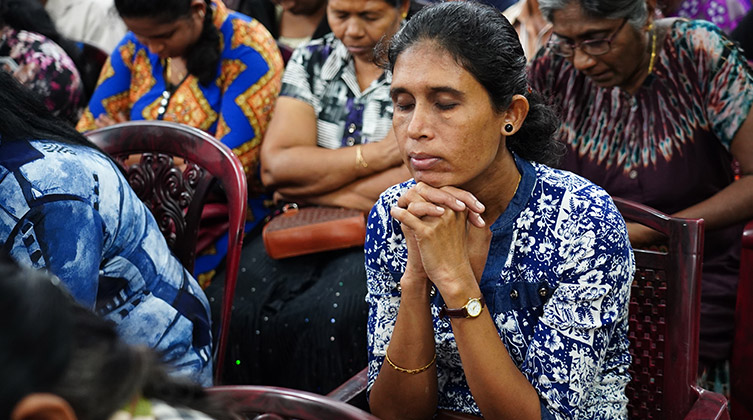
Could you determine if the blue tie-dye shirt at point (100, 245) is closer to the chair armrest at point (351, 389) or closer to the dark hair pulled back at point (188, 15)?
the chair armrest at point (351, 389)

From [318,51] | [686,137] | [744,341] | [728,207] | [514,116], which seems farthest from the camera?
[318,51]

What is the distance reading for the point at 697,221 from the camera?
163 centimetres

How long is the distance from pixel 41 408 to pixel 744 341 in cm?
185

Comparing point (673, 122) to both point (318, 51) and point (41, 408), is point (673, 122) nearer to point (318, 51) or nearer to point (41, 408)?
point (318, 51)

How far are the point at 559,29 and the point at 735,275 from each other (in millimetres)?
938

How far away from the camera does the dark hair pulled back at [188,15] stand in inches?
115

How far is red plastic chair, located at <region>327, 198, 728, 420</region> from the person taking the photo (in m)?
1.63

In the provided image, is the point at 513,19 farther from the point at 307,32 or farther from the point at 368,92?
the point at 368,92

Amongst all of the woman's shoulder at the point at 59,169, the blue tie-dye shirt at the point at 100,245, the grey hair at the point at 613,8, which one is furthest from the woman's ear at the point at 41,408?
the grey hair at the point at 613,8

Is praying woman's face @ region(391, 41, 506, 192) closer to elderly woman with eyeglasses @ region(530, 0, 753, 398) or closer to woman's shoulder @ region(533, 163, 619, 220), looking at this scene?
woman's shoulder @ region(533, 163, 619, 220)

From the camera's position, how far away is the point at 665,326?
168 cm

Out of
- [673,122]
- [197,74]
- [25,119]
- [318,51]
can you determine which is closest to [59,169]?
[25,119]

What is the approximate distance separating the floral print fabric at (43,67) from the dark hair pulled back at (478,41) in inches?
87.9

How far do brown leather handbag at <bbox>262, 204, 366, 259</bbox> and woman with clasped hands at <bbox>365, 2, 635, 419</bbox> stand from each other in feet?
2.53
